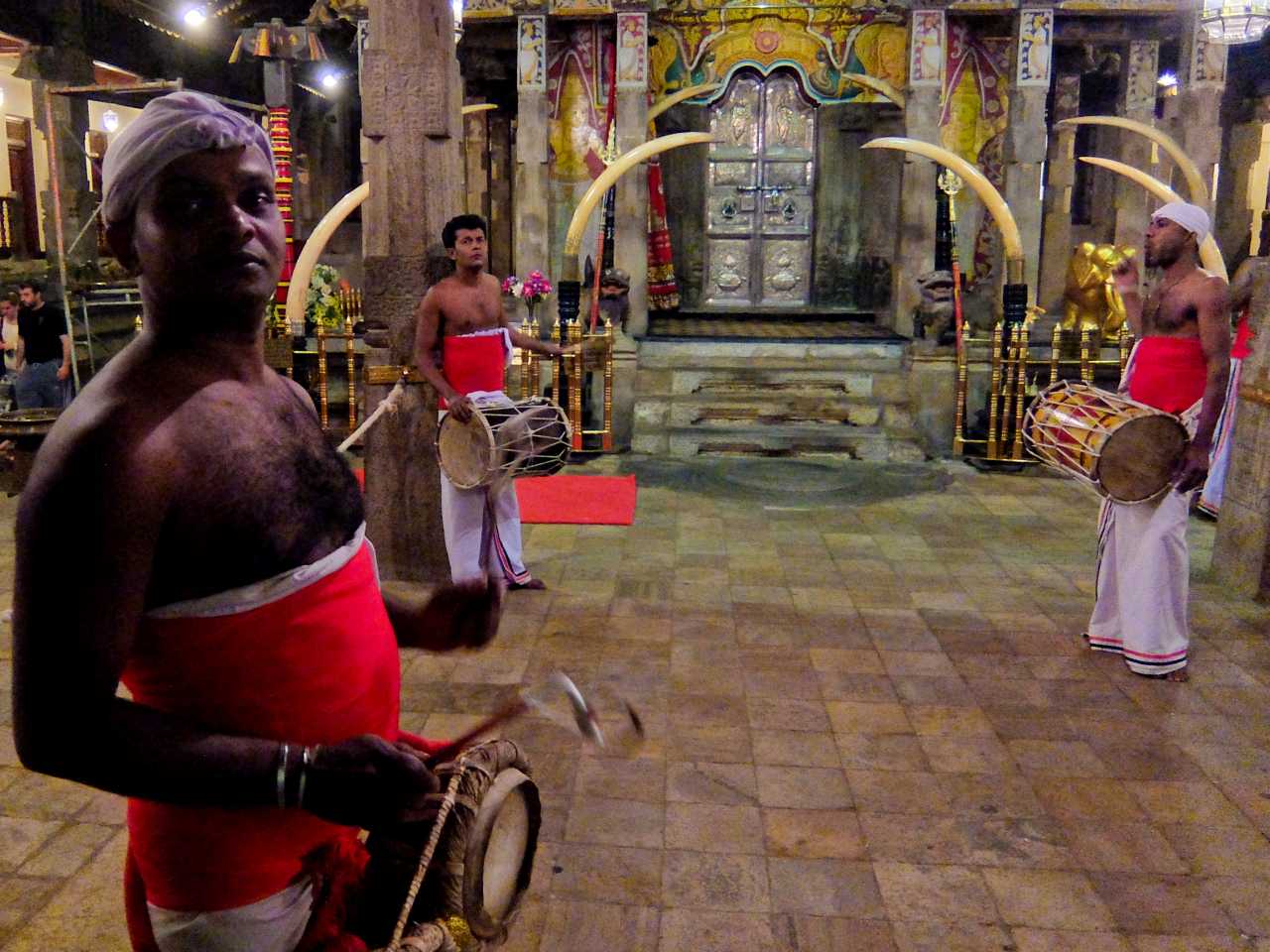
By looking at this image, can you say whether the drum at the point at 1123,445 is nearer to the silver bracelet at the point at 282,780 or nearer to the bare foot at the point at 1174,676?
the bare foot at the point at 1174,676

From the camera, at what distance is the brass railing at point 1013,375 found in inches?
400

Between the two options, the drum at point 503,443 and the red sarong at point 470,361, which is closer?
the drum at point 503,443

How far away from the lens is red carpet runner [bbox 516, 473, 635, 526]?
829 cm

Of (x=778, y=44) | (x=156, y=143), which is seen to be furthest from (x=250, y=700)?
(x=778, y=44)

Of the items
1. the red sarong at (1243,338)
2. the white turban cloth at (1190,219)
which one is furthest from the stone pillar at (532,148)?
the white turban cloth at (1190,219)

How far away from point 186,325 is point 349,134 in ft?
59.9

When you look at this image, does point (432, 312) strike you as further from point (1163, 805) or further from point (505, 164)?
point (505, 164)

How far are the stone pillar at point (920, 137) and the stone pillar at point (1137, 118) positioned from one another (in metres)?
2.55

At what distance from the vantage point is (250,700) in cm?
145

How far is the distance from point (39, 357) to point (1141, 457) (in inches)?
363

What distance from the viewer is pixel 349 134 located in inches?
723

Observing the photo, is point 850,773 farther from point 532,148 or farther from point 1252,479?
point 532,148

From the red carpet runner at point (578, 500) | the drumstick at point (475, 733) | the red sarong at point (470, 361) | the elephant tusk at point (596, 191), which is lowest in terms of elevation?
the red carpet runner at point (578, 500)

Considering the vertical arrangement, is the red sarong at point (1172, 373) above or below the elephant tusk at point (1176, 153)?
below
